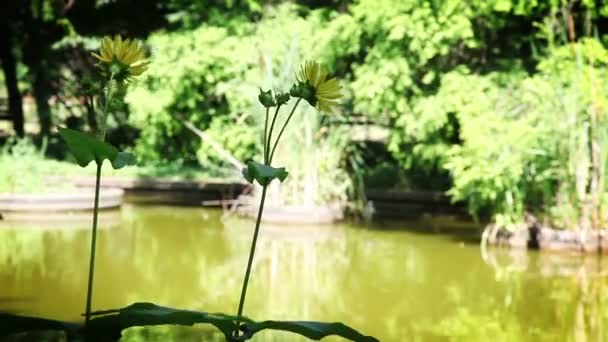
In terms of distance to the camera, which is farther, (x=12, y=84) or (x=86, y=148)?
(x=12, y=84)

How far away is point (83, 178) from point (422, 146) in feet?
16.0

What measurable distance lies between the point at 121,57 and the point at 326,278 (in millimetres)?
5105

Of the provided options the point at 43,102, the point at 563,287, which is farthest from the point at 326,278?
the point at 43,102

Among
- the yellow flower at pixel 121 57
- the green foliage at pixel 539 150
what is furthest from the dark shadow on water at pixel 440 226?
the yellow flower at pixel 121 57

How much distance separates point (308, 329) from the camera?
1.43 meters

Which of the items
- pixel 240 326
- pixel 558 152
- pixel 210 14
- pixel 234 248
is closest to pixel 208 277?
pixel 234 248

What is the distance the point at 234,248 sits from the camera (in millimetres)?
7746

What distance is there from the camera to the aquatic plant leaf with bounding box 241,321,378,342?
1.40 metres

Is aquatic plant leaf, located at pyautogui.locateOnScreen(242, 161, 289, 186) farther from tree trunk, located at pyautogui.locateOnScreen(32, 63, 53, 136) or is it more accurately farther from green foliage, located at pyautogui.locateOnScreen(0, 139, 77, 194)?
tree trunk, located at pyautogui.locateOnScreen(32, 63, 53, 136)

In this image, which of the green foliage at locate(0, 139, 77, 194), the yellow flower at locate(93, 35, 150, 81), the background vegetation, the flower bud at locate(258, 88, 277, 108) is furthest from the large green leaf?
the green foliage at locate(0, 139, 77, 194)

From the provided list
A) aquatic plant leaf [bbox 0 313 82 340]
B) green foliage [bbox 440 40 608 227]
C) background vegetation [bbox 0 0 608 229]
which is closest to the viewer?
aquatic plant leaf [bbox 0 313 82 340]

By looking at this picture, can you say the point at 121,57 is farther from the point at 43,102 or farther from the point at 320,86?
the point at 43,102

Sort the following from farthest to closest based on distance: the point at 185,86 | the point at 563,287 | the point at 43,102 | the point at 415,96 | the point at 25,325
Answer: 1. the point at 43,102
2. the point at 185,86
3. the point at 415,96
4. the point at 563,287
5. the point at 25,325

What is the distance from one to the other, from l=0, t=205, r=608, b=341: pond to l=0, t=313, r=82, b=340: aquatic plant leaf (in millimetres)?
2927
